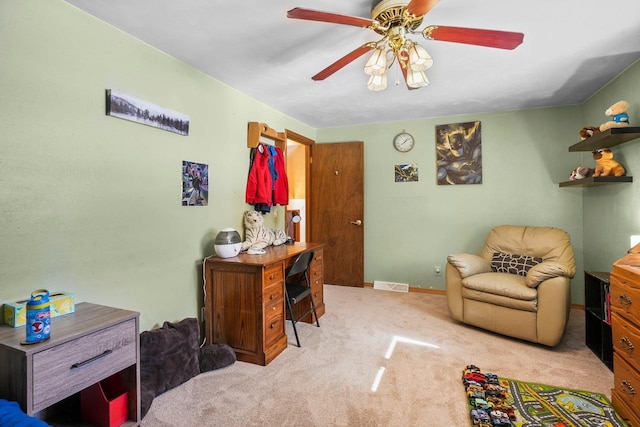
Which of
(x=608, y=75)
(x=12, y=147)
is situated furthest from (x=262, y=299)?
(x=608, y=75)

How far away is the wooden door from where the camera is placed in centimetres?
439

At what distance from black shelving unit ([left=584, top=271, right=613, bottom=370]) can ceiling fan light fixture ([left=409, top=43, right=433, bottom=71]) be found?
6.85ft

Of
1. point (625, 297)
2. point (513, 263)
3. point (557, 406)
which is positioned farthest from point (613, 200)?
point (557, 406)

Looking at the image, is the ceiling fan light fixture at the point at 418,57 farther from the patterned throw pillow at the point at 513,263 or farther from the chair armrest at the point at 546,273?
the patterned throw pillow at the point at 513,263

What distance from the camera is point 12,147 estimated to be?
1475 millimetres

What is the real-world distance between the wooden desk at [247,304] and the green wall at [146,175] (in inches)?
Result: 8.7

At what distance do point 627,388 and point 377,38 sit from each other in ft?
8.36

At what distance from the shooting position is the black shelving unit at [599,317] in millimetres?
2258

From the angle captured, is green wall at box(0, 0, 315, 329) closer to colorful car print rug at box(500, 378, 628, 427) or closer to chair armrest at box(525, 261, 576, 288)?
colorful car print rug at box(500, 378, 628, 427)

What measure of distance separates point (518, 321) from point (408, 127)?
106 inches

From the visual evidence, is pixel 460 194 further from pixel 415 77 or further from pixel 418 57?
pixel 418 57

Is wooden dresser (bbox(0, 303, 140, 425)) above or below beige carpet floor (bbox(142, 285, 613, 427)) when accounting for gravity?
above

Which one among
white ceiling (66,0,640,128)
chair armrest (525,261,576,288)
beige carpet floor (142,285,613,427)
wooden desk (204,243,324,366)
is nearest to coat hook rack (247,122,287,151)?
white ceiling (66,0,640,128)

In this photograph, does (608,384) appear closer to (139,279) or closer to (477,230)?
(477,230)
